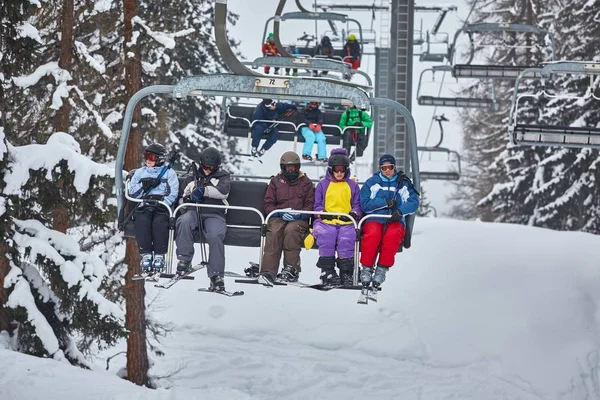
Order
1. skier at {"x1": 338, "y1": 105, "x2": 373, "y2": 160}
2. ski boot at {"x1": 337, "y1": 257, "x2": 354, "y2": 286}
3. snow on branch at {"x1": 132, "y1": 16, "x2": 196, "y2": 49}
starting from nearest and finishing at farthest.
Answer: ski boot at {"x1": 337, "y1": 257, "x2": 354, "y2": 286}, skier at {"x1": 338, "y1": 105, "x2": 373, "y2": 160}, snow on branch at {"x1": 132, "y1": 16, "x2": 196, "y2": 49}

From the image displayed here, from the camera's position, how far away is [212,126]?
29500mm

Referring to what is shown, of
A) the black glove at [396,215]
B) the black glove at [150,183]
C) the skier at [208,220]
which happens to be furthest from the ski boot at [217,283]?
the black glove at [396,215]

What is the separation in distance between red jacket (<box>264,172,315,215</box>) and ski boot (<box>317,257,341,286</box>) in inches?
25.7

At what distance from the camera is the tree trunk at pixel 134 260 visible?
1587 cm

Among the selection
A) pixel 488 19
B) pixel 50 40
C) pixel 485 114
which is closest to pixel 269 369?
pixel 50 40

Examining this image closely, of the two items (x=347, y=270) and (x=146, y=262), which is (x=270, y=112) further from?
(x=347, y=270)

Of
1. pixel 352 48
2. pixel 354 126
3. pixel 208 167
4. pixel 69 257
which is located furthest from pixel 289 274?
pixel 352 48

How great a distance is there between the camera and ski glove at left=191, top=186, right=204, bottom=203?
916cm

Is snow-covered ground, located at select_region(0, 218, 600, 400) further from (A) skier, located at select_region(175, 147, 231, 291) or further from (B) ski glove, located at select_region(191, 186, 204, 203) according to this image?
(B) ski glove, located at select_region(191, 186, 204, 203)

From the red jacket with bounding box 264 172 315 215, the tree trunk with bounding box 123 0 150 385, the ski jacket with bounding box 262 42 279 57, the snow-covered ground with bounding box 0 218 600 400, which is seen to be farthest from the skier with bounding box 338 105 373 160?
the red jacket with bounding box 264 172 315 215

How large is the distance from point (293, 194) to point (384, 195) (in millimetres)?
931

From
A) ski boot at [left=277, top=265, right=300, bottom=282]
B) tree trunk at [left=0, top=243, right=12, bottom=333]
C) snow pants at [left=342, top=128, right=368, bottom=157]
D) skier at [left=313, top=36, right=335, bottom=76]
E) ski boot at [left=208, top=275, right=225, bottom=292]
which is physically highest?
skier at [left=313, top=36, right=335, bottom=76]

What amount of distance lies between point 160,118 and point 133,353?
14.7 feet

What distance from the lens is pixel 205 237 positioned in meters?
9.16
